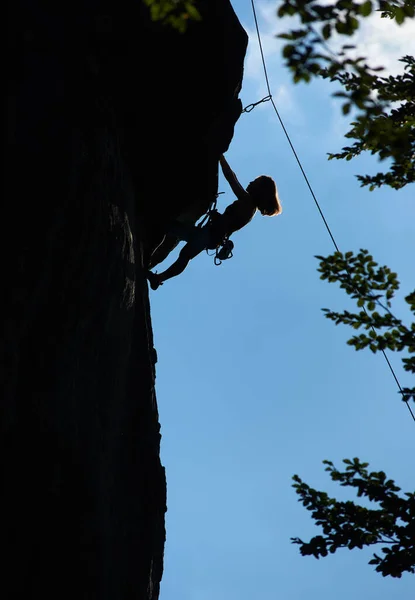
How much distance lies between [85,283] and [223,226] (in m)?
4.10

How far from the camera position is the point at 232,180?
405 inches

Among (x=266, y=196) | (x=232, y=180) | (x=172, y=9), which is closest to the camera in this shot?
(x=172, y=9)

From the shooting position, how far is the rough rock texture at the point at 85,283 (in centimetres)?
552

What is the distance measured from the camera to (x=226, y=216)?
32.4 ft

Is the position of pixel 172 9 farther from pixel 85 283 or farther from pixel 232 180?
pixel 232 180

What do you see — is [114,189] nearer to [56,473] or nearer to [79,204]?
[79,204]

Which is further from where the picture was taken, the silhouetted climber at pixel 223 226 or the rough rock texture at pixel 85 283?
the silhouetted climber at pixel 223 226

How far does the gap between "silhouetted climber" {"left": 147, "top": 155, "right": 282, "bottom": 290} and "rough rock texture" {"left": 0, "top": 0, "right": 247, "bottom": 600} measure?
3.52ft

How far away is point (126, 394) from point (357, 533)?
347cm

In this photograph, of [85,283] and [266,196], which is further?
[266,196]

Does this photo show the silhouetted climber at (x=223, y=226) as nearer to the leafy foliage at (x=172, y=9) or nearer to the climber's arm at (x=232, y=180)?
the climber's arm at (x=232, y=180)

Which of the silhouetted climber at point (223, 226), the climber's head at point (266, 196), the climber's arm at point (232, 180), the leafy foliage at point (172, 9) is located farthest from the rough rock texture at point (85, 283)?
Result: the leafy foliage at point (172, 9)

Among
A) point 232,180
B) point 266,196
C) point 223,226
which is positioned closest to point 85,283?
point 223,226

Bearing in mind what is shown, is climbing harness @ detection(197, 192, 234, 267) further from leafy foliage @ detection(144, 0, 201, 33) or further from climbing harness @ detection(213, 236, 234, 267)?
leafy foliage @ detection(144, 0, 201, 33)
